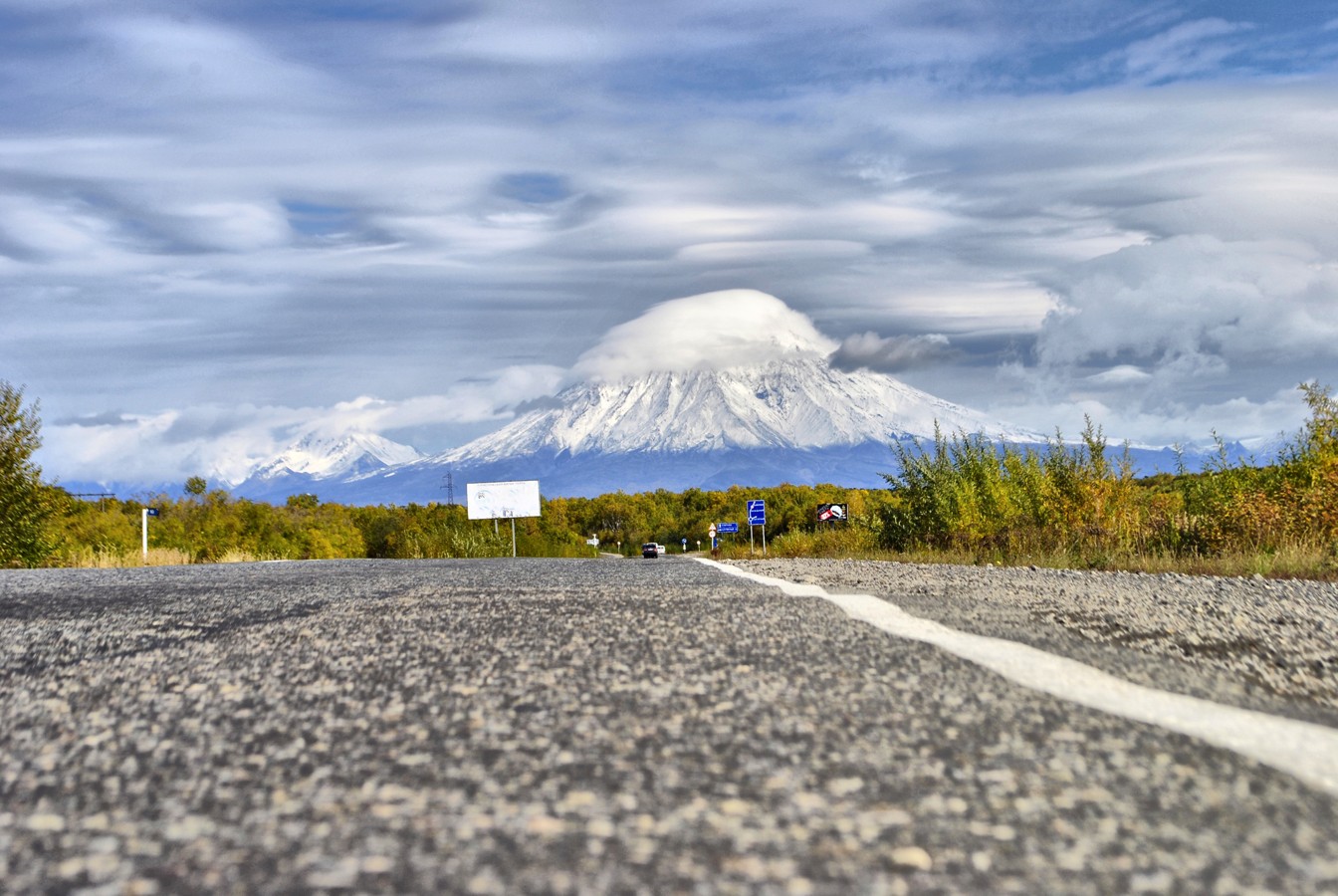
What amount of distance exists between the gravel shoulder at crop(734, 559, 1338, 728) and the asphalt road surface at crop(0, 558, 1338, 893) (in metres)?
1.10

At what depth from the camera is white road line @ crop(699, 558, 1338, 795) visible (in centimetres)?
302

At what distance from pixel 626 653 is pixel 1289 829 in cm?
271

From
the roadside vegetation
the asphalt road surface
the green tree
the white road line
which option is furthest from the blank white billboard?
the asphalt road surface

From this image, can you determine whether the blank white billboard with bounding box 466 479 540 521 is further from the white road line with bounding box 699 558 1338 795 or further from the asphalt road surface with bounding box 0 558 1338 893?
the asphalt road surface with bounding box 0 558 1338 893

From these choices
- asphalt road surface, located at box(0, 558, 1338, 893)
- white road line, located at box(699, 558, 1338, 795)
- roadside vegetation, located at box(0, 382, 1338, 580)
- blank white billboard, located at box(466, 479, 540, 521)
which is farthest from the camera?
blank white billboard, located at box(466, 479, 540, 521)

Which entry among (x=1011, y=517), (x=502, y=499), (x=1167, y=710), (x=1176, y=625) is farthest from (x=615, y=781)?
(x=502, y=499)

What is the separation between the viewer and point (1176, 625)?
614 centimetres

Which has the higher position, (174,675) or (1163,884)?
(174,675)

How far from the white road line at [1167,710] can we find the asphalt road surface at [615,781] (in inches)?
4.1

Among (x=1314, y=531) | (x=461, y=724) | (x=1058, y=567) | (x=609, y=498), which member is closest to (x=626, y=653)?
(x=461, y=724)

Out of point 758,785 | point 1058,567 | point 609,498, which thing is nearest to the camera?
point 758,785

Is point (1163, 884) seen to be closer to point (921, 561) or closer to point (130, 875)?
point (130, 875)

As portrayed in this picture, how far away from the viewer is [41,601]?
7.79 metres

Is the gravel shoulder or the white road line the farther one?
the gravel shoulder
